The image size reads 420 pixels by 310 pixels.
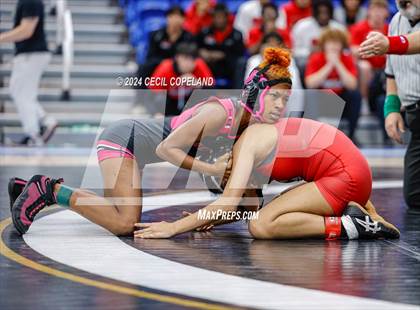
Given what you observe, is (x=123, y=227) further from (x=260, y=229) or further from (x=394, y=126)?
(x=394, y=126)

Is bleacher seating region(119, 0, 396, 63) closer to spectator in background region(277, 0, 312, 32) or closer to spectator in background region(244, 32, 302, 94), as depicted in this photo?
spectator in background region(277, 0, 312, 32)

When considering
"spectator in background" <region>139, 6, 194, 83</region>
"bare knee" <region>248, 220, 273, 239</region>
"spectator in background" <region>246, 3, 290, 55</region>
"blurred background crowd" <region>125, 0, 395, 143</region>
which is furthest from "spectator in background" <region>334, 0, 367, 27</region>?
"bare knee" <region>248, 220, 273, 239</region>

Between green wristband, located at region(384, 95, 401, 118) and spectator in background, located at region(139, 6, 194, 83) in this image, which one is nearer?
green wristband, located at region(384, 95, 401, 118)

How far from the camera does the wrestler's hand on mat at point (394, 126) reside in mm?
6117

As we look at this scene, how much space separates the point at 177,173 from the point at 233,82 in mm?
2692

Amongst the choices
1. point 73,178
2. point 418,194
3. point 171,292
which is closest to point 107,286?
point 171,292

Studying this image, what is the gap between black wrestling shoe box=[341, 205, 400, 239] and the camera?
15.9 ft

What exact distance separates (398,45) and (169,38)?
533 centimetres

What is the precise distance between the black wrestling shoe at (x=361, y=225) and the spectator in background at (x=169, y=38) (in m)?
5.71

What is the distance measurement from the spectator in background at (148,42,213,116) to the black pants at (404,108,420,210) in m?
3.65

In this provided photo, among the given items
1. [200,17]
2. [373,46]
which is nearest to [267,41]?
[200,17]

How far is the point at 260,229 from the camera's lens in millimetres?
4840

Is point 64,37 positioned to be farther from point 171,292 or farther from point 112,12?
point 171,292

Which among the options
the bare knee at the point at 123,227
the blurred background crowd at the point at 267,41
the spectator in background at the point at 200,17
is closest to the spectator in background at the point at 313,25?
the blurred background crowd at the point at 267,41
